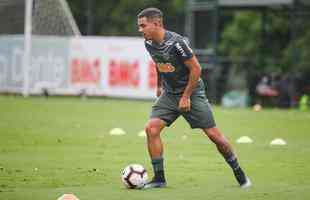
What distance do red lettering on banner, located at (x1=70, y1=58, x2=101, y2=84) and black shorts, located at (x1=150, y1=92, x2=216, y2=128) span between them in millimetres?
24497

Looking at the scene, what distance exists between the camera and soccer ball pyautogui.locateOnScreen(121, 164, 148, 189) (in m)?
12.0

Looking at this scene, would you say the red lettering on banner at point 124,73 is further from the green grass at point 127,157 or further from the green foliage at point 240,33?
the green foliage at point 240,33

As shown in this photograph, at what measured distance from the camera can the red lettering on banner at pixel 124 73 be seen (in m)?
36.2

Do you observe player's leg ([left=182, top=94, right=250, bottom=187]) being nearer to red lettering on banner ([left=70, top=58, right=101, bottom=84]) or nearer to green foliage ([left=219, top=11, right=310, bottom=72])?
green foliage ([left=219, top=11, right=310, bottom=72])

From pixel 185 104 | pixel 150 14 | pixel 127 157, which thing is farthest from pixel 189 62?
pixel 127 157

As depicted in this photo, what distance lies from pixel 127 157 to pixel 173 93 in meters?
3.84

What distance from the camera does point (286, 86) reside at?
34688mm

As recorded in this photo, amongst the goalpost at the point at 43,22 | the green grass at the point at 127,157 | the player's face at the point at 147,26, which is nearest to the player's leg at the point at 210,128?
the green grass at the point at 127,157

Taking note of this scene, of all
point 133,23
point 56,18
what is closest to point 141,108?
point 56,18

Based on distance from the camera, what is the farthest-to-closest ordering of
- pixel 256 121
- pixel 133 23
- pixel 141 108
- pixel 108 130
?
1. pixel 133 23
2. pixel 141 108
3. pixel 256 121
4. pixel 108 130

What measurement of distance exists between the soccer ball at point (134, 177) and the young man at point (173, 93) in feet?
0.49

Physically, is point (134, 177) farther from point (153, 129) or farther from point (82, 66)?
point (82, 66)

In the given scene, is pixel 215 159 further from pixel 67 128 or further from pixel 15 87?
pixel 15 87

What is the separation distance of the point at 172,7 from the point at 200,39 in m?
11.2
